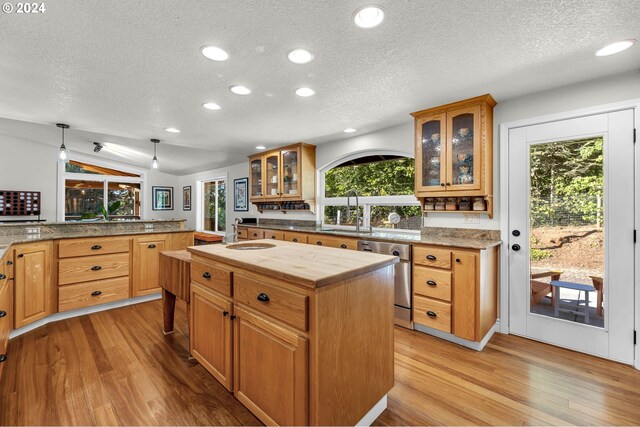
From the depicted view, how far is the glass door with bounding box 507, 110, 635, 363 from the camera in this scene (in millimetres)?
2176

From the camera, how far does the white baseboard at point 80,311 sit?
2.67 metres

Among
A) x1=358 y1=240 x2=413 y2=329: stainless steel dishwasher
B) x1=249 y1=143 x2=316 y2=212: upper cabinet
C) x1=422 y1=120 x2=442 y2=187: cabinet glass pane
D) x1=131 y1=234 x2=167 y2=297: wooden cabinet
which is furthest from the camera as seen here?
x1=249 y1=143 x2=316 y2=212: upper cabinet

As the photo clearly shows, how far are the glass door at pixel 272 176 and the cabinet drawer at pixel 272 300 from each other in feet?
10.8

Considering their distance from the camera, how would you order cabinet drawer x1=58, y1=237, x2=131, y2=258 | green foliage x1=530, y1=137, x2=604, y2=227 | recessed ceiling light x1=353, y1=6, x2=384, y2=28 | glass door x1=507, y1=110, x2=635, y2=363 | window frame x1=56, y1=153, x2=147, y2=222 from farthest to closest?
1. window frame x1=56, y1=153, x2=147, y2=222
2. cabinet drawer x1=58, y1=237, x2=131, y2=258
3. green foliage x1=530, y1=137, x2=604, y2=227
4. glass door x1=507, y1=110, x2=635, y2=363
5. recessed ceiling light x1=353, y1=6, x2=384, y2=28

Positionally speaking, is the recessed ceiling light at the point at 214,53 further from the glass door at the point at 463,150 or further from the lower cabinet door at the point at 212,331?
the glass door at the point at 463,150

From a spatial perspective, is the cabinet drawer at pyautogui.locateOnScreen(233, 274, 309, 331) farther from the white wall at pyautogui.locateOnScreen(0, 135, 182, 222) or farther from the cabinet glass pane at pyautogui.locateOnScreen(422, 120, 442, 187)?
the white wall at pyautogui.locateOnScreen(0, 135, 182, 222)

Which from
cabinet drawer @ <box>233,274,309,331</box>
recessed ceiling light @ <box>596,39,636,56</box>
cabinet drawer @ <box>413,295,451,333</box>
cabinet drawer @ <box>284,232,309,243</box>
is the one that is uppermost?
recessed ceiling light @ <box>596,39,636,56</box>

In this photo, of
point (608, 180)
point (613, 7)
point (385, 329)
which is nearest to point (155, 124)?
point (385, 329)

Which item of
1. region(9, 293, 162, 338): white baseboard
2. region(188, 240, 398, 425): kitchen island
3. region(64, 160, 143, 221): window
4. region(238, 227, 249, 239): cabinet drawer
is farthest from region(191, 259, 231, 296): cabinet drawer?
region(64, 160, 143, 221): window

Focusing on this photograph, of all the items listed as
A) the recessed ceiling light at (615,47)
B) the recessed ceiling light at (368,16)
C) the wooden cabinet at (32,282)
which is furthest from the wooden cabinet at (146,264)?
the recessed ceiling light at (615,47)

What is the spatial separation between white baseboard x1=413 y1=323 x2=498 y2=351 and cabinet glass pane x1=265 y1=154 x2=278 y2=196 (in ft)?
10.1

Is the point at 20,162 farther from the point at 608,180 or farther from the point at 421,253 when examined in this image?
the point at 608,180

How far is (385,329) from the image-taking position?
5.26 feet

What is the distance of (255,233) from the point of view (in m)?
4.87
